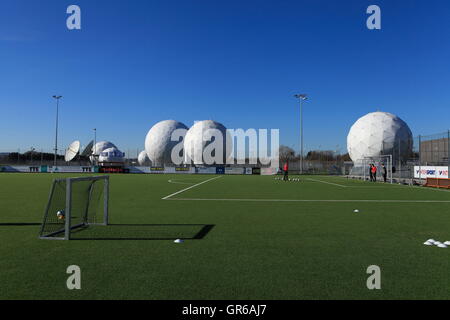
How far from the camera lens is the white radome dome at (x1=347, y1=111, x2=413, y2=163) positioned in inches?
1795

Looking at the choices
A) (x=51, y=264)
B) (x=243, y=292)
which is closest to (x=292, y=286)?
(x=243, y=292)

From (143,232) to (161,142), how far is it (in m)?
68.2

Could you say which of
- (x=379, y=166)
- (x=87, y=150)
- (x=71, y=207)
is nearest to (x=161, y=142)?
(x=87, y=150)

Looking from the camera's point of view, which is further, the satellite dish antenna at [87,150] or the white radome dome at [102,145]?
the white radome dome at [102,145]

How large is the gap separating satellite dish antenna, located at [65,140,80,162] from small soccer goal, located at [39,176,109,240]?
54.6 metres

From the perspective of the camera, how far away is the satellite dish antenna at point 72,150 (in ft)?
190

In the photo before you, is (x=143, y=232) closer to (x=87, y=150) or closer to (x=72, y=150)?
(x=72, y=150)

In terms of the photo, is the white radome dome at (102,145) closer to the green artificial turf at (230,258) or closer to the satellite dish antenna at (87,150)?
the satellite dish antenna at (87,150)

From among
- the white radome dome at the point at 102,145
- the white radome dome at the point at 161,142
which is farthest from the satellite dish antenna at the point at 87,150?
the white radome dome at the point at 102,145

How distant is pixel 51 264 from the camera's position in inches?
180

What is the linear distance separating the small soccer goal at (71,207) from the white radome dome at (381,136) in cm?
4424

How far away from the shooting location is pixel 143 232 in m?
6.82

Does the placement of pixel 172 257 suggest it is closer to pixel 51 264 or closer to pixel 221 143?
pixel 51 264

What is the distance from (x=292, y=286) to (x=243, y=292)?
0.59 metres
